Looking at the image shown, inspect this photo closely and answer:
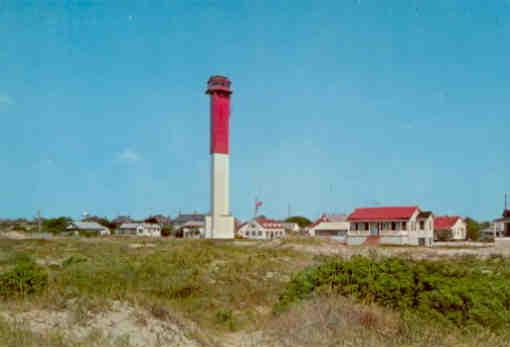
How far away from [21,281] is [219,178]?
33414 mm

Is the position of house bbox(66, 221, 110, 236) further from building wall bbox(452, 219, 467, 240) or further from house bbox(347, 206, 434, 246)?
building wall bbox(452, 219, 467, 240)

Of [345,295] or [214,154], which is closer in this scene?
[345,295]

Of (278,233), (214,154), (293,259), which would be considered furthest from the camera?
(278,233)

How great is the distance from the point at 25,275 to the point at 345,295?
754 centimetres

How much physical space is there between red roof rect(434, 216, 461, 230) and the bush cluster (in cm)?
5237

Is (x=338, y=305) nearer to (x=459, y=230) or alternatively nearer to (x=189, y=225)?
(x=459, y=230)

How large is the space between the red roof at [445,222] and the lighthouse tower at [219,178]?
30900mm

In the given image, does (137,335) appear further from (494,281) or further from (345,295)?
(494,281)

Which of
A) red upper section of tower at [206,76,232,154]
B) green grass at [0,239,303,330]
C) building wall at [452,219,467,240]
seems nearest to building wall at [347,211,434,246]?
red upper section of tower at [206,76,232,154]

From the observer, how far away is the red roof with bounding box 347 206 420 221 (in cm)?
4019

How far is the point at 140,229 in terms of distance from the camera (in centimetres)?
8394

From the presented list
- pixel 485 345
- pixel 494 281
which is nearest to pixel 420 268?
pixel 494 281

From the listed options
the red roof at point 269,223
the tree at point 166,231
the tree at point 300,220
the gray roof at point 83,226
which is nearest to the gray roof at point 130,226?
the tree at point 166,231

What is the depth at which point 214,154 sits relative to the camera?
43281mm
